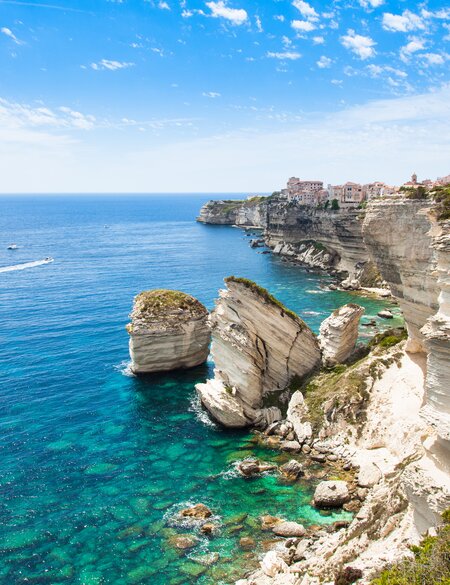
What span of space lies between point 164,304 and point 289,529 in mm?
29033

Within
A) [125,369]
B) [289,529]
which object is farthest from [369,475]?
[125,369]

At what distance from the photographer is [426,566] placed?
18.3 m

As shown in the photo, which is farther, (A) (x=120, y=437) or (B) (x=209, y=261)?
(B) (x=209, y=261)

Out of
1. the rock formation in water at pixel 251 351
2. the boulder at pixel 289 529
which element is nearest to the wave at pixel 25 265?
the rock formation in water at pixel 251 351

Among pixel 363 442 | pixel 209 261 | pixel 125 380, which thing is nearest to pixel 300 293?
pixel 209 261

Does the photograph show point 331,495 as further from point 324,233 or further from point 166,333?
point 324,233

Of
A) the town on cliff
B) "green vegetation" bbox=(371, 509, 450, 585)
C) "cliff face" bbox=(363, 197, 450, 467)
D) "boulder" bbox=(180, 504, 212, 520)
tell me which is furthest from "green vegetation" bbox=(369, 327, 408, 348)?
"green vegetation" bbox=(371, 509, 450, 585)

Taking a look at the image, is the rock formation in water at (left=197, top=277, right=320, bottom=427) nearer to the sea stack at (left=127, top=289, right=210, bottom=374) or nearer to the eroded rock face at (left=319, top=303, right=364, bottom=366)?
the eroded rock face at (left=319, top=303, right=364, bottom=366)

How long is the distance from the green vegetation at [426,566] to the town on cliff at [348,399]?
0.06 metres

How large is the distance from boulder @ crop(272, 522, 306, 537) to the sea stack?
2604cm

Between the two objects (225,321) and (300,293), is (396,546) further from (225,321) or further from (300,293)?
(300,293)

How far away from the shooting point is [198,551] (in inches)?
1072

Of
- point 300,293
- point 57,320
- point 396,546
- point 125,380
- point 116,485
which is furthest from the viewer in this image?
point 300,293

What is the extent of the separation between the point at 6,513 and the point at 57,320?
133 feet
